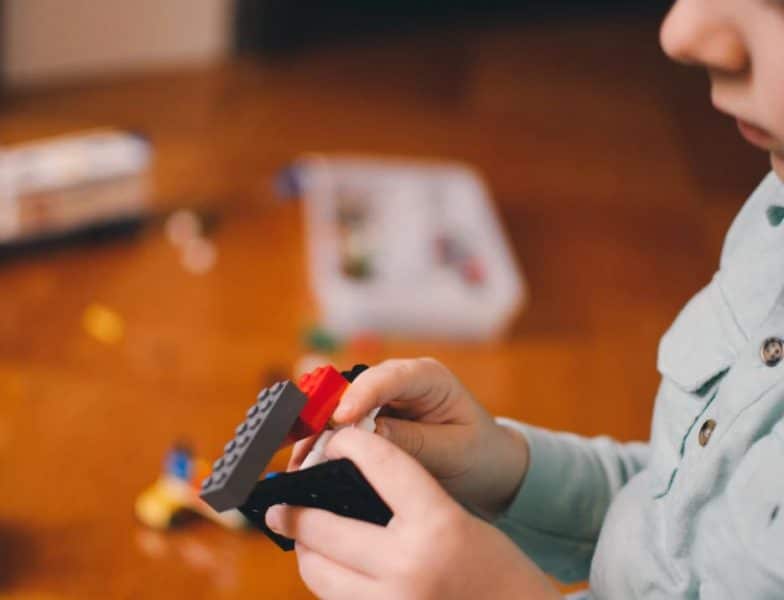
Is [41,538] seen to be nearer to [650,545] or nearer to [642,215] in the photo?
[650,545]

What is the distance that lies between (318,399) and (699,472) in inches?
7.7

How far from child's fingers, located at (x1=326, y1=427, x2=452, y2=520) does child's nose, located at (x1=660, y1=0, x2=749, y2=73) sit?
223 millimetres

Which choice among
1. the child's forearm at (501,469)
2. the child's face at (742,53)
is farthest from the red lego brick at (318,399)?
the child's face at (742,53)

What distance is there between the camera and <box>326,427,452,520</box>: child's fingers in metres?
0.44

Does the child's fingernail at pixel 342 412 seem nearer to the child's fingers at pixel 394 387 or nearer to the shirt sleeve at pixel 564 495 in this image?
the child's fingers at pixel 394 387

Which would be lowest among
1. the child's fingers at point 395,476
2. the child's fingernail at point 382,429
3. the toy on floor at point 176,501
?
the toy on floor at point 176,501

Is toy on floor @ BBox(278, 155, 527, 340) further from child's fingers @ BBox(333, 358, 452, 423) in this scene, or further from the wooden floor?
child's fingers @ BBox(333, 358, 452, 423)

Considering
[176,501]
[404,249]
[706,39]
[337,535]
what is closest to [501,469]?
[337,535]

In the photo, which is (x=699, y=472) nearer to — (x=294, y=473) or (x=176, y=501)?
(x=294, y=473)

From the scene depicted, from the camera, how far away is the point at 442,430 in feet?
1.78

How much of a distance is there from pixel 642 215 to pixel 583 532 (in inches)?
42.1

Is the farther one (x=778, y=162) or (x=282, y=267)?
(x=282, y=267)

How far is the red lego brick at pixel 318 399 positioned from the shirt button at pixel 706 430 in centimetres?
19

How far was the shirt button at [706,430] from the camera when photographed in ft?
1.62
